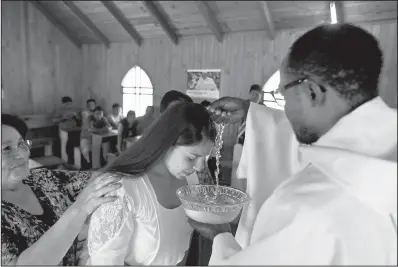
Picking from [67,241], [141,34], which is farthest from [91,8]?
[67,241]

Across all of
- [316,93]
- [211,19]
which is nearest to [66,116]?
[211,19]

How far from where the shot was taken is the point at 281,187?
686mm

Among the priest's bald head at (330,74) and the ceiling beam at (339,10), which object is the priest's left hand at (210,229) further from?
the ceiling beam at (339,10)

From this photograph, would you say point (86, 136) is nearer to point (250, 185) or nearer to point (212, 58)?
point (212, 58)

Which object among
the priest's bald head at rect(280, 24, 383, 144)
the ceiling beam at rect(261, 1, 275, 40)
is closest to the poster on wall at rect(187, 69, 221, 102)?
the ceiling beam at rect(261, 1, 275, 40)

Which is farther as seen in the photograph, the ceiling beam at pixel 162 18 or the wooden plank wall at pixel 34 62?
the wooden plank wall at pixel 34 62

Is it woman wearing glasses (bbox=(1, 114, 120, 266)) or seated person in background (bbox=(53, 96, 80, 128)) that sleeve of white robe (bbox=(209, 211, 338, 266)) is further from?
seated person in background (bbox=(53, 96, 80, 128))

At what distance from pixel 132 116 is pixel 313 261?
356 centimetres

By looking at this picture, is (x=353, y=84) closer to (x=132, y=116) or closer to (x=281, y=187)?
(x=281, y=187)

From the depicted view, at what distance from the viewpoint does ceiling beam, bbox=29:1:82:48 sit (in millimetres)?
5816

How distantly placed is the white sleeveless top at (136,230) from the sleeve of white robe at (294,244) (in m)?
0.42

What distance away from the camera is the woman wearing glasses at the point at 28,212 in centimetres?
84

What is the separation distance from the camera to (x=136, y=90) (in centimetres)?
545

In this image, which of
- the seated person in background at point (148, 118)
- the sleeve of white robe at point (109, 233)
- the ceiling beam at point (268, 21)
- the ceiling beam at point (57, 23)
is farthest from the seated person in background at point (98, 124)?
the sleeve of white robe at point (109, 233)
